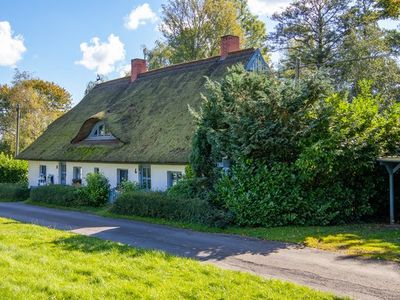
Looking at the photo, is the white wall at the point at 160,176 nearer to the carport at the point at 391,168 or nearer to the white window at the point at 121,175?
the white window at the point at 121,175

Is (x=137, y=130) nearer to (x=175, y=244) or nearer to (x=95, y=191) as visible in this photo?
(x=95, y=191)

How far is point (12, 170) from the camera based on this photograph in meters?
32.3

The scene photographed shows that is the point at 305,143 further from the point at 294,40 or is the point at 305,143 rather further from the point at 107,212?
the point at 294,40

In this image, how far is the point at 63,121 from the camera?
99.3 ft

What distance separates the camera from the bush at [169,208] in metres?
14.1

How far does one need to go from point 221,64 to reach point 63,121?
13.0 meters

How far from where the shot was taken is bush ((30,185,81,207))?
69.5ft

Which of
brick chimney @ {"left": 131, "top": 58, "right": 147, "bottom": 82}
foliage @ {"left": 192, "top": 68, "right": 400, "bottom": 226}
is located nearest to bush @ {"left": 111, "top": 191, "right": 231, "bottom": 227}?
foliage @ {"left": 192, "top": 68, "right": 400, "bottom": 226}

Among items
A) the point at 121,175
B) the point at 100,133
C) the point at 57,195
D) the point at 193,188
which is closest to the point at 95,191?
the point at 121,175

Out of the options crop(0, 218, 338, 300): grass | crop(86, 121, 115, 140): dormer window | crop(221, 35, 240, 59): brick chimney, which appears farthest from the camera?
crop(221, 35, 240, 59): brick chimney

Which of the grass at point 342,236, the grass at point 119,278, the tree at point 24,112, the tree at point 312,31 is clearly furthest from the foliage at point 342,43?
the tree at point 24,112

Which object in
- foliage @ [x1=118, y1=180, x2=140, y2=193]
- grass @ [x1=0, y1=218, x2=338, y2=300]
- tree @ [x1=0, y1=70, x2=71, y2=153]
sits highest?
tree @ [x1=0, y1=70, x2=71, y2=153]

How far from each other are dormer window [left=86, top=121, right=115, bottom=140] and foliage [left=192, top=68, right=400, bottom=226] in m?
10.3

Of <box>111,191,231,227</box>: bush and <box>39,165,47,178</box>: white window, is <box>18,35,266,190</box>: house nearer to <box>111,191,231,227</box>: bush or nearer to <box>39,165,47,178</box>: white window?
<box>39,165,47,178</box>: white window
